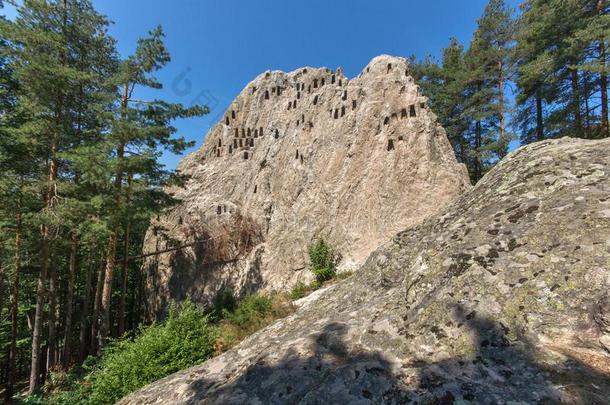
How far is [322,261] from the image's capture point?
46.1ft

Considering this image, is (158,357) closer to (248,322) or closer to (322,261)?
Answer: (248,322)

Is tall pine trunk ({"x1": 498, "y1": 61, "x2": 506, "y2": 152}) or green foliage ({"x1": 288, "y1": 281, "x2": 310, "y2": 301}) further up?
tall pine trunk ({"x1": 498, "y1": 61, "x2": 506, "y2": 152})

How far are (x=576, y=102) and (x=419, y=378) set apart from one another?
19.1 metres

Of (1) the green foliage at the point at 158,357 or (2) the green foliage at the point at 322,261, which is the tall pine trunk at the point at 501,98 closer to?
(2) the green foliage at the point at 322,261

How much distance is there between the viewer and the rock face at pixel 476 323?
2.08 metres

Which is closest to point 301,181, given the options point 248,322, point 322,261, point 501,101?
point 322,261

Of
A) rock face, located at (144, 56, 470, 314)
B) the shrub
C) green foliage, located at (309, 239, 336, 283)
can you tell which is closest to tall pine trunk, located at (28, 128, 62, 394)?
rock face, located at (144, 56, 470, 314)

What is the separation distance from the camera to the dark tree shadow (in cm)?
188

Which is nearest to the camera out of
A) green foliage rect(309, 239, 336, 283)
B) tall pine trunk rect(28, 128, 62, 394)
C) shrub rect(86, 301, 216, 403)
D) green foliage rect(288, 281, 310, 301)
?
shrub rect(86, 301, 216, 403)

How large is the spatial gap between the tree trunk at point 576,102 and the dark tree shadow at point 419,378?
18.2 m

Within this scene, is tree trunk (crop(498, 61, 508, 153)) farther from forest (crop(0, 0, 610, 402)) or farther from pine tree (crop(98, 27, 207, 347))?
pine tree (crop(98, 27, 207, 347))

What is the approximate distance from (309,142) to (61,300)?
74.9ft

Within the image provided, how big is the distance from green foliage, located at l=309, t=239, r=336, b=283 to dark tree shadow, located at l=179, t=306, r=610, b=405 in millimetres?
10531

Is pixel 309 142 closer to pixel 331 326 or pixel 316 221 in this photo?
pixel 316 221
